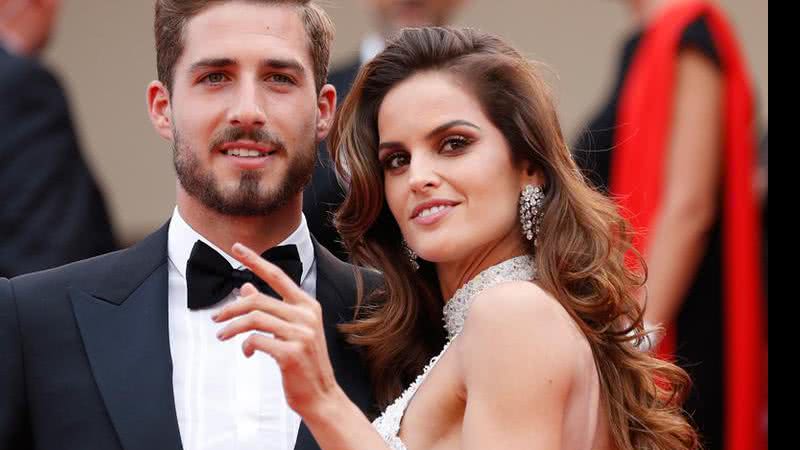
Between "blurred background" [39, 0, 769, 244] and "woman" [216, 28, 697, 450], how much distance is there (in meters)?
3.46

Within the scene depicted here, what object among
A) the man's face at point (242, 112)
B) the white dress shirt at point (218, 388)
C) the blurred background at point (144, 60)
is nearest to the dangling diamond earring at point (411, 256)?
the man's face at point (242, 112)

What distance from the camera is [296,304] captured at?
9.98 ft

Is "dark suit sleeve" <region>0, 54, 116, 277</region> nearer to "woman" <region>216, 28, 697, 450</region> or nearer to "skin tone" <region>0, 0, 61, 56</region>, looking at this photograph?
"skin tone" <region>0, 0, 61, 56</region>

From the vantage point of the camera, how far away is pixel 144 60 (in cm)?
787

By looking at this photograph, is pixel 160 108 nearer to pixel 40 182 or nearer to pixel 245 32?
pixel 245 32

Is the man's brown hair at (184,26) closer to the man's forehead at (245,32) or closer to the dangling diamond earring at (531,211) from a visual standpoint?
the man's forehead at (245,32)

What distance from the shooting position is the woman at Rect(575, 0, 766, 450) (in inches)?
187

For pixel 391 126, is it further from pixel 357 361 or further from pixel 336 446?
pixel 336 446

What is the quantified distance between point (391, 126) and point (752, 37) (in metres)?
3.74

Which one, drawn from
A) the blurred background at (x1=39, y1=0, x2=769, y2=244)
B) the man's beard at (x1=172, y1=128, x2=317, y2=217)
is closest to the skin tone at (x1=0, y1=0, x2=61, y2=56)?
the blurred background at (x1=39, y1=0, x2=769, y2=244)

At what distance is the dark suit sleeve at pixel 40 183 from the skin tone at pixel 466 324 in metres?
1.58

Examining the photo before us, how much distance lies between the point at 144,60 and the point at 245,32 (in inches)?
167

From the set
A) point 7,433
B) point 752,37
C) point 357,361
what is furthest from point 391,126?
point 752,37

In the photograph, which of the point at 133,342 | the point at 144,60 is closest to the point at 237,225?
the point at 133,342
